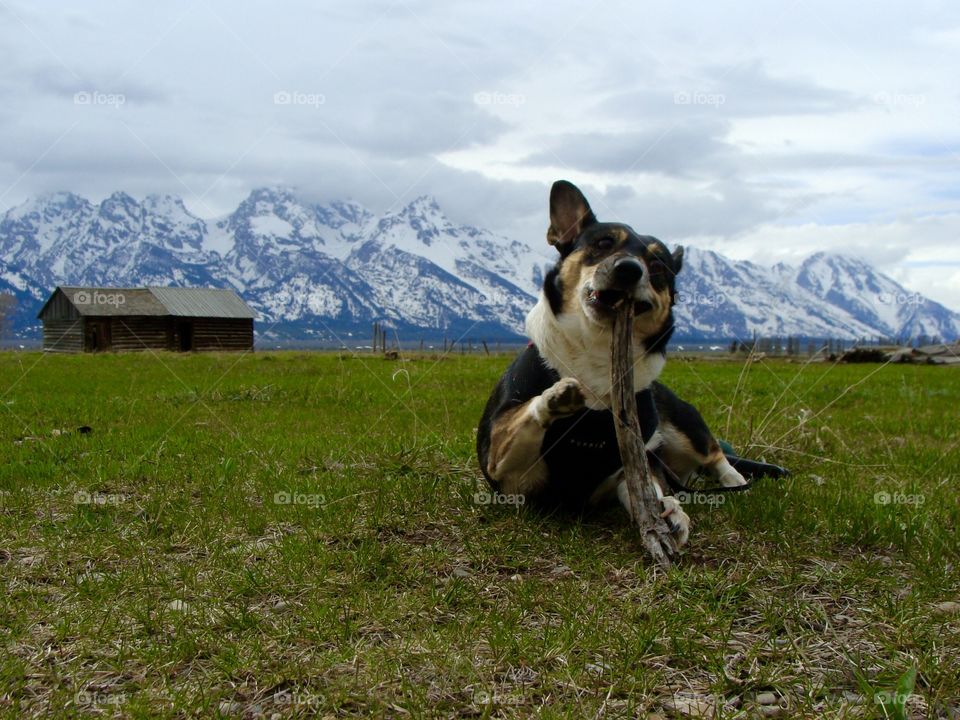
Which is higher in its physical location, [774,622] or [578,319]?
[578,319]

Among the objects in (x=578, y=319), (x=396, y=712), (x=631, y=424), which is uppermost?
(x=578, y=319)

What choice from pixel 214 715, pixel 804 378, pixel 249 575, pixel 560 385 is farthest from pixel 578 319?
pixel 804 378

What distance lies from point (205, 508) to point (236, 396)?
29.7ft

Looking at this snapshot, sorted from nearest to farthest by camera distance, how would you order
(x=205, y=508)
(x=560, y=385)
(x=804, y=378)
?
(x=560, y=385)
(x=205, y=508)
(x=804, y=378)

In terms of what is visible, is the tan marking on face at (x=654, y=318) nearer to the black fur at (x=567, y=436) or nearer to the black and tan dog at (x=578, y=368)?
the black and tan dog at (x=578, y=368)

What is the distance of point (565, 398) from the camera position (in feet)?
14.3

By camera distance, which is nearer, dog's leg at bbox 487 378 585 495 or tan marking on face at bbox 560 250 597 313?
dog's leg at bbox 487 378 585 495

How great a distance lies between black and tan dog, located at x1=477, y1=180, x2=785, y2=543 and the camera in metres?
4.58

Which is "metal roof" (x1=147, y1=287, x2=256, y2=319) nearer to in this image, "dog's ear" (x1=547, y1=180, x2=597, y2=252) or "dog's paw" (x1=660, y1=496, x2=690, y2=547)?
"dog's ear" (x1=547, y1=180, x2=597, y2=252)

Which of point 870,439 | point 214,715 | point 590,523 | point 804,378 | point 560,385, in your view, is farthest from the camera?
point 804,378

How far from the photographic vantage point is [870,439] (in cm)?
1023

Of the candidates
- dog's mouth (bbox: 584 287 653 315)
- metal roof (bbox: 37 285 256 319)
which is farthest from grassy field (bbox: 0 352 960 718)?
metal roof (bbox: 37 285 256 319)

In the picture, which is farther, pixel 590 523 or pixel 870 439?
pixel 870 439

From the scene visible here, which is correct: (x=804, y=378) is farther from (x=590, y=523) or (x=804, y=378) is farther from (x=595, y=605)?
(x=595, y=605)
